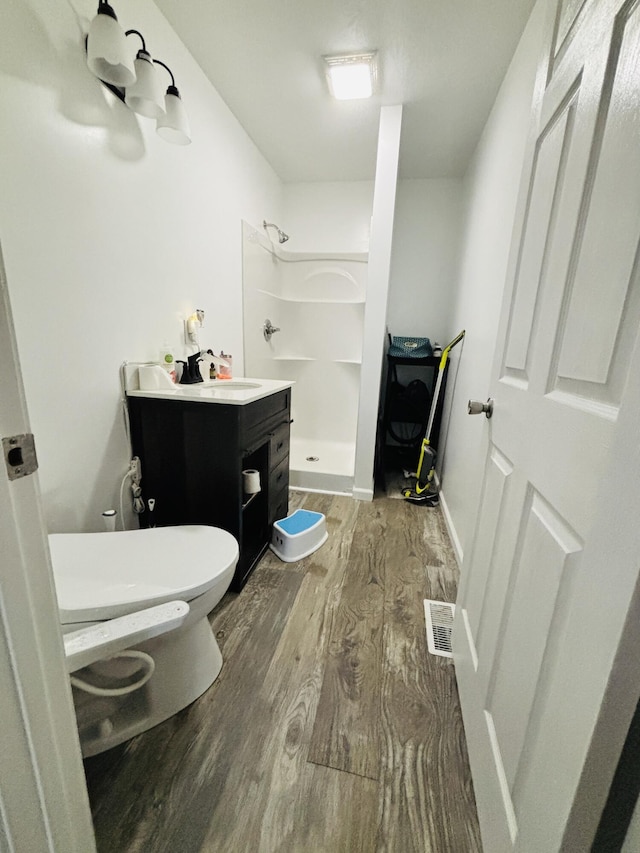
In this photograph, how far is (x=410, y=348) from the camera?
2.73 metres

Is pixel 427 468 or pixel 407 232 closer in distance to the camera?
pixel 427 468

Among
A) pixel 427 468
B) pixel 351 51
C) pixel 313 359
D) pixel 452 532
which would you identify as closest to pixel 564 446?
pixel 452 532

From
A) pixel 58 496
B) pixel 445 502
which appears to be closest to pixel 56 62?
pixel 58 496

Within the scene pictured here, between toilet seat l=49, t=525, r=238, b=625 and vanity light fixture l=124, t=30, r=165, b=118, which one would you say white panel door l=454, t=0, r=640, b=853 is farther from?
vanity light fixture l=124, t=30, r=165, b=118

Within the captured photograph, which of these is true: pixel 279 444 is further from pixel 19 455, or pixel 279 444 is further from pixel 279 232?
pixel 279 232

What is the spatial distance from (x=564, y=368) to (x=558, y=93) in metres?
0.61

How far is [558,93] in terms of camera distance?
2.29 ft

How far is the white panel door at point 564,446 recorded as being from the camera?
1.39 feet

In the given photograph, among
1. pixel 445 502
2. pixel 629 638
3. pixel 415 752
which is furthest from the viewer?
pixel 445 502

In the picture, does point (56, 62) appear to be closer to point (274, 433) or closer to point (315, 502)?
point (274, 433)

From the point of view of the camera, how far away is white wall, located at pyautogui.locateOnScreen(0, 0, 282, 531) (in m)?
0.95

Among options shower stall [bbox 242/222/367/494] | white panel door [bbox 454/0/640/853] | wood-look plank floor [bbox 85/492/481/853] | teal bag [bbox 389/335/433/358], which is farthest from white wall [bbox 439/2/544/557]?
shower stall [bbox 242/222/367/494]

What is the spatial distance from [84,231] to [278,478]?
52.9 inches

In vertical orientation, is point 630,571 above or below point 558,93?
below
